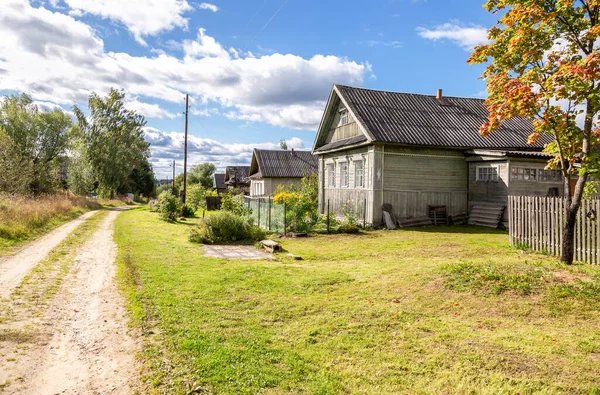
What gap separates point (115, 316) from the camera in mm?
6023

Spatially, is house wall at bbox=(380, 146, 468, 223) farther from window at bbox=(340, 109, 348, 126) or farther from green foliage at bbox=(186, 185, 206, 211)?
green foliage at bbox=(186, 185, 206, 211)

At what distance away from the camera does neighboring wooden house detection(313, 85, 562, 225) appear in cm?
1852

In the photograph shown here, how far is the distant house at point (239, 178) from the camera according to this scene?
171 feet

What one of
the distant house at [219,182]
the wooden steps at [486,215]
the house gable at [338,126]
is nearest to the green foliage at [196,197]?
the house gable at [338,126]

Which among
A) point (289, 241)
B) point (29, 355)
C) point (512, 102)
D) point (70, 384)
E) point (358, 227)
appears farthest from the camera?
point (358, 227)

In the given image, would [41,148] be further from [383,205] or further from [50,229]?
[383,205]

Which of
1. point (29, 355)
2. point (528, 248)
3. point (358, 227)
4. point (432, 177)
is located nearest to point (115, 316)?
point (29, 355)

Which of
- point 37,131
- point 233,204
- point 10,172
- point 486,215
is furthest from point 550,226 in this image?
point 37,131

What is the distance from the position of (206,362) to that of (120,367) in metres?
0.88

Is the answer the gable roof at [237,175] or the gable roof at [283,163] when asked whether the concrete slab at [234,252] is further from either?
the gable roof at [237,175]

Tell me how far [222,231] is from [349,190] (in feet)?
28.3

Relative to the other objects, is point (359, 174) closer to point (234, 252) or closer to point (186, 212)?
point (234, 252)

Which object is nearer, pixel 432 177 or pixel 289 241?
pixel 289 241

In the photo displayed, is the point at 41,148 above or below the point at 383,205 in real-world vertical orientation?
above
